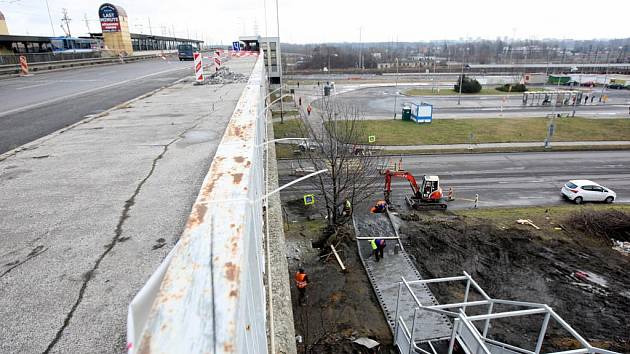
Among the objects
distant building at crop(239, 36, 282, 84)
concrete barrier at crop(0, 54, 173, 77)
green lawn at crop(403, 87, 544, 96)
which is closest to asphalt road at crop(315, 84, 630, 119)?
green lawn at crop(403, 87, 544, 96)

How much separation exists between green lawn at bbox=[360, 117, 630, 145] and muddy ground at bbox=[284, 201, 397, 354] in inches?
657

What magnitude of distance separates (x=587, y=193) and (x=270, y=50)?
41581 mm

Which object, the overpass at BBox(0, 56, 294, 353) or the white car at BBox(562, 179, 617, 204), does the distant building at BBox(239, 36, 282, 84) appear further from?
the overpass at BBox(0, 56, 294, 353)

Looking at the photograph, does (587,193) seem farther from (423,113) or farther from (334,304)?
(423,113)

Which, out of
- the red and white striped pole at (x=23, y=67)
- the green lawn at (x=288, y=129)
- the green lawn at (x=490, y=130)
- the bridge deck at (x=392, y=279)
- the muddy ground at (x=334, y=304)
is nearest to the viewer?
the muddy ground at (x=334, y=304)

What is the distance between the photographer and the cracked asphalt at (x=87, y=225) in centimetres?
278

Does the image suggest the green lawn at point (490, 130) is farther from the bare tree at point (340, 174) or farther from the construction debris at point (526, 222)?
the construction debris at point (526, 222)

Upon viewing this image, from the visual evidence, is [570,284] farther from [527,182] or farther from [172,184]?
[172,184]

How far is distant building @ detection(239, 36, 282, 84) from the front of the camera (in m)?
47.9

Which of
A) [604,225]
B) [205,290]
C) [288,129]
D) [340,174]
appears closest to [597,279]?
[604,225]

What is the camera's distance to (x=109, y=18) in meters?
55.7

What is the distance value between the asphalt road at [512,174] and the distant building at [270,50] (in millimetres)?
26530

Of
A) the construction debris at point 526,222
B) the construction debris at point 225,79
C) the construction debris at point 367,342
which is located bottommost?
the construction debris at point 367,342

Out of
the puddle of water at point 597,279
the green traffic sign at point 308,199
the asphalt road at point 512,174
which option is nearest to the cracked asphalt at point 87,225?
the green traffic sign at point 308,199
